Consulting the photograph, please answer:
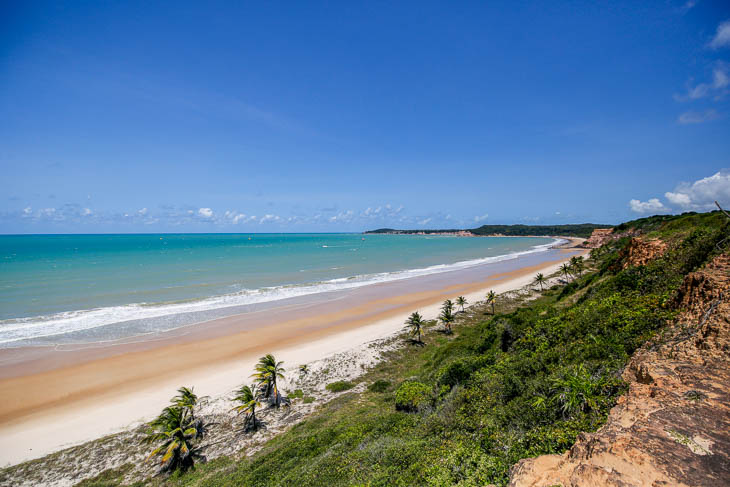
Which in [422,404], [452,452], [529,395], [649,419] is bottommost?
[422,404]

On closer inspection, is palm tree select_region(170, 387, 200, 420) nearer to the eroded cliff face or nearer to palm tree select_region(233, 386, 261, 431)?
palm tree select_region(233, 386, 261, 431)

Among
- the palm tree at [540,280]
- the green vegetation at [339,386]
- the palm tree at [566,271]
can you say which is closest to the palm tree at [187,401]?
the green vegetation at [339,386]

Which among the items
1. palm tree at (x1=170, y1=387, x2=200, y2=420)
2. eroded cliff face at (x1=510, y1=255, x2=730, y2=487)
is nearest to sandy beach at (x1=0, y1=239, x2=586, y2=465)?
→ palm tree at (x1=170, y1=387, x2=200, y2=420)

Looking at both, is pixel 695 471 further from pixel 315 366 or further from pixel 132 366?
pixel 132 366

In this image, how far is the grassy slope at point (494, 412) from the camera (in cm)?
687

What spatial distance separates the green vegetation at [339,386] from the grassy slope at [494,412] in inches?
117

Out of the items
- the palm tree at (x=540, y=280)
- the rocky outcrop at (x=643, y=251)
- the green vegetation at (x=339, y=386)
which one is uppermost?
the rocky outcrop at (x=643, y=251)

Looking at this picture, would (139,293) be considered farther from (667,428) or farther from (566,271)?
(566,271)

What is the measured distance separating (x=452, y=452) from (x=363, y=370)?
1719 centimetres

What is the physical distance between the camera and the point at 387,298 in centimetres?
4478

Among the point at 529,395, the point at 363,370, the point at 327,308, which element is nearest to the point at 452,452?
the point at 529,395

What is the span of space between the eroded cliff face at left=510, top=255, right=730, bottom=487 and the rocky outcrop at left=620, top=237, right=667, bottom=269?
12.4 m

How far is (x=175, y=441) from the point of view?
14.9 meters

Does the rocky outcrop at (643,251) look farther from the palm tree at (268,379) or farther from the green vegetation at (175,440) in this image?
the green vegetation at (175,440)
